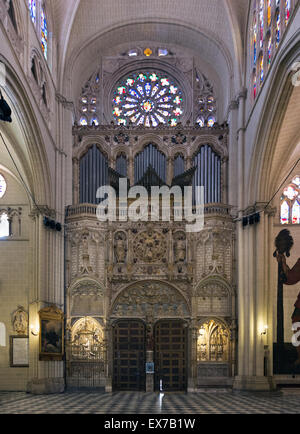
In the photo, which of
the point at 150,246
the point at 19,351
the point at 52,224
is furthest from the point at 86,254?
the point at 19,351

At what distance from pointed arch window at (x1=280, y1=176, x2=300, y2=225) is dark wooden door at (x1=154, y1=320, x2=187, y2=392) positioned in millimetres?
7395

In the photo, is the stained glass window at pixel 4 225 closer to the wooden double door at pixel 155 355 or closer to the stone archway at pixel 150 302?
the stone archway at pixel 150 302

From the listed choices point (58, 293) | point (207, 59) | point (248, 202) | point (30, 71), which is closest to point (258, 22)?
point (207, 59)

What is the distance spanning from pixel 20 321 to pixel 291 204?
1450 cm

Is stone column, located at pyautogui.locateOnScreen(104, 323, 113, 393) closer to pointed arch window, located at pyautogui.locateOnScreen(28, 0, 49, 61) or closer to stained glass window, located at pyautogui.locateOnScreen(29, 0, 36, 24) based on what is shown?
pointed arch window, located at pyautogui.locateOnScreen(28, 0, 49, 61)

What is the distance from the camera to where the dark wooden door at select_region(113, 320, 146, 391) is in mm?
27594

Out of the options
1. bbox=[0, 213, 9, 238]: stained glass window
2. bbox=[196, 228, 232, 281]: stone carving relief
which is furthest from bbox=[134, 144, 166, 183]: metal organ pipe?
bbox=[0, 213, 9, 238]: stained glass window

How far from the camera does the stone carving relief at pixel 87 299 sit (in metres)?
28.1

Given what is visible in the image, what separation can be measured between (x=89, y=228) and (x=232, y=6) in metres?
13.3

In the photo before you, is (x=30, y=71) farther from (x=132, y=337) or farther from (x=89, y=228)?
(x=132, y=337)

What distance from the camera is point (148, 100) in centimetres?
3253

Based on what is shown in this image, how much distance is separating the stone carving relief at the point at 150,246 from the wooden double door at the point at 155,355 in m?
3.25

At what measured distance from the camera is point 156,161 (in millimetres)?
29969

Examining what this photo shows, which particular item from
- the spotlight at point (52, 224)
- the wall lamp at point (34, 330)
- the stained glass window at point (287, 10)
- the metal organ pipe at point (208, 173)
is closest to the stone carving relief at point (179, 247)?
the metal organ pipe at point (208, 173)
